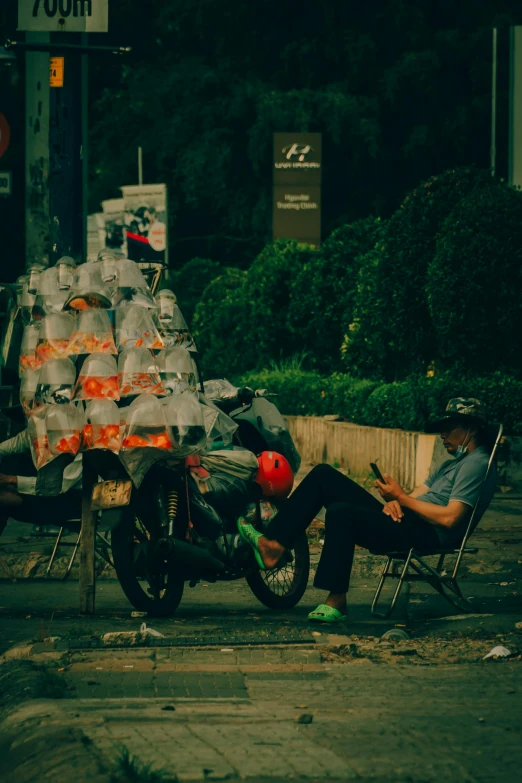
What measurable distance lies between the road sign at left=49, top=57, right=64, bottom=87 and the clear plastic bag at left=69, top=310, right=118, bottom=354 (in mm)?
4558

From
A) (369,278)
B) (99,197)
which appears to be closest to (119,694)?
(369,278)

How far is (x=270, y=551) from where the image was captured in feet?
26.3

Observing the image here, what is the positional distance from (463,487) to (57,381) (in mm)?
2260

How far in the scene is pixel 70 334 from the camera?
7828 mm

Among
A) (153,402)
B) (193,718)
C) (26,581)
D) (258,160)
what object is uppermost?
(258,160)

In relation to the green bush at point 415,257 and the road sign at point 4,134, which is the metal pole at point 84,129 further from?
the green bush at point 415,257

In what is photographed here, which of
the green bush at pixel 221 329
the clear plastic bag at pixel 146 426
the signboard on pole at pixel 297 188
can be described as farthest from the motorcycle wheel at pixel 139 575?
the signboard on pole at pixel 297 188

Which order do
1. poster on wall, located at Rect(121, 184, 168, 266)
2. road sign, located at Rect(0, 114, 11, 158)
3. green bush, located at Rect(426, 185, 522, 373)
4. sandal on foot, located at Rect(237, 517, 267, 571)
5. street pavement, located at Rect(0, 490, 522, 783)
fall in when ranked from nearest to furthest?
1. street pavement, located at Rect(0, 490, 522, 783)
2. sandal on foot, located at Rect(237, 517, 267, 571)
3. road sign, located at Rect(0, 114, 11, 158)
4. green bush, located at Rect(426, 185, 522, 373)
5. poster on wall, located at Rect(121, 184, 168, 266)

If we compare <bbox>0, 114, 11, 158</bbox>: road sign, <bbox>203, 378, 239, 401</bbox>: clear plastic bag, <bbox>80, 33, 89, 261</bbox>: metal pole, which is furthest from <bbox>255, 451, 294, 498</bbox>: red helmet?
<bbox>0, 114, 11, 158</bbox>: road sign

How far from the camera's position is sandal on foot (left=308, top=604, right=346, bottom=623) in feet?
25.1

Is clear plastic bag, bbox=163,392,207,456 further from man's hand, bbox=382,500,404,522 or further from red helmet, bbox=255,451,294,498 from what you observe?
man's hand, bbox=382,500,404,522

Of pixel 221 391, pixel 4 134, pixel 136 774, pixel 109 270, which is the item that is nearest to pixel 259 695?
pixel 136 774

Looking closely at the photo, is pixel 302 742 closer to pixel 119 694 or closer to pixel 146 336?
pixel 119 694

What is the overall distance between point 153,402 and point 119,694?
7.47 ft
